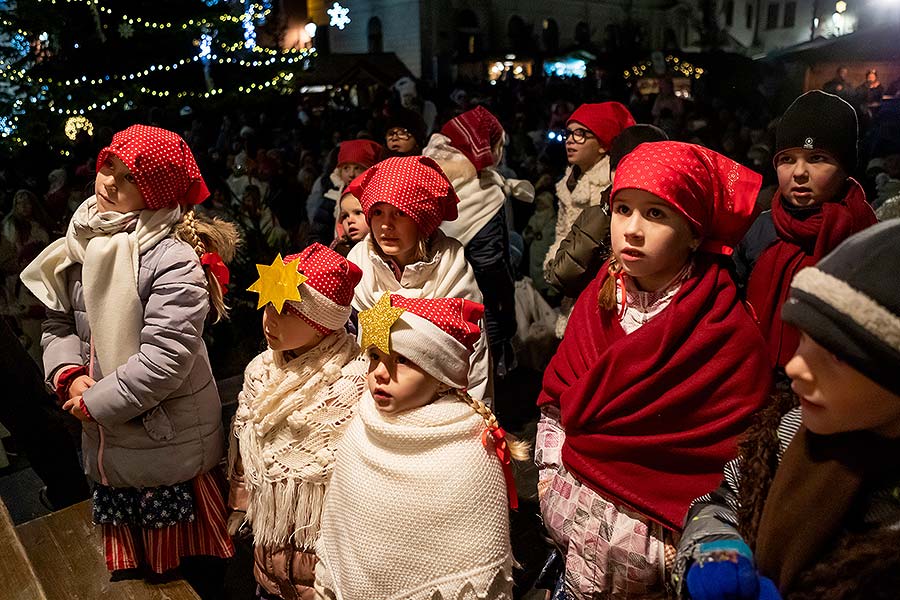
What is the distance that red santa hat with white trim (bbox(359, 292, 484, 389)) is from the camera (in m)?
1.86

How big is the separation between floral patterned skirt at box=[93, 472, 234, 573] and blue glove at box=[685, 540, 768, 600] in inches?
72.5

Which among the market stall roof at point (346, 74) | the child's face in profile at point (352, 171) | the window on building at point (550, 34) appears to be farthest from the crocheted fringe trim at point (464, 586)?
the window on building at point (550, 34)

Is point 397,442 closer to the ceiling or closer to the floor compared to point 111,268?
closer to the floor

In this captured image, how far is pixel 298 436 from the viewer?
219 centimetres

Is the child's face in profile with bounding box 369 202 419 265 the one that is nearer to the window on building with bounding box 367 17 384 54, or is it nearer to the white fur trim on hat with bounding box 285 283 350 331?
the white fur trim on hat with bounding box 285 283 350 331

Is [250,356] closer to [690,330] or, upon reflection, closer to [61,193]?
[61,193]

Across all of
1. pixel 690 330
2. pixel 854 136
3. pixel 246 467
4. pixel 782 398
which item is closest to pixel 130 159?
pixel 246 467

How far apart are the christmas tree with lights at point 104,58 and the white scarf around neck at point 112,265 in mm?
5104

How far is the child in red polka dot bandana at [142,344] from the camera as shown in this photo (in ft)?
7.58

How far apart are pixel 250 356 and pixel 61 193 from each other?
7.24 feet

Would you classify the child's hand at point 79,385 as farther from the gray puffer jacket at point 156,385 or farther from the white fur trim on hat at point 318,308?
the white fur trim on hat at point 318,308

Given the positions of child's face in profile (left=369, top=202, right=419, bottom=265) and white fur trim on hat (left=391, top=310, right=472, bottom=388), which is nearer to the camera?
white fur trim on hat (left=391, top=310, right=472, bottom=388)

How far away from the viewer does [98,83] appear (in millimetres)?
7180

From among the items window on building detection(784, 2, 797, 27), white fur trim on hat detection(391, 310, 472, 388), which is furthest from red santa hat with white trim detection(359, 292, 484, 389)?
window on building detection(784, 2, 797, 27)
